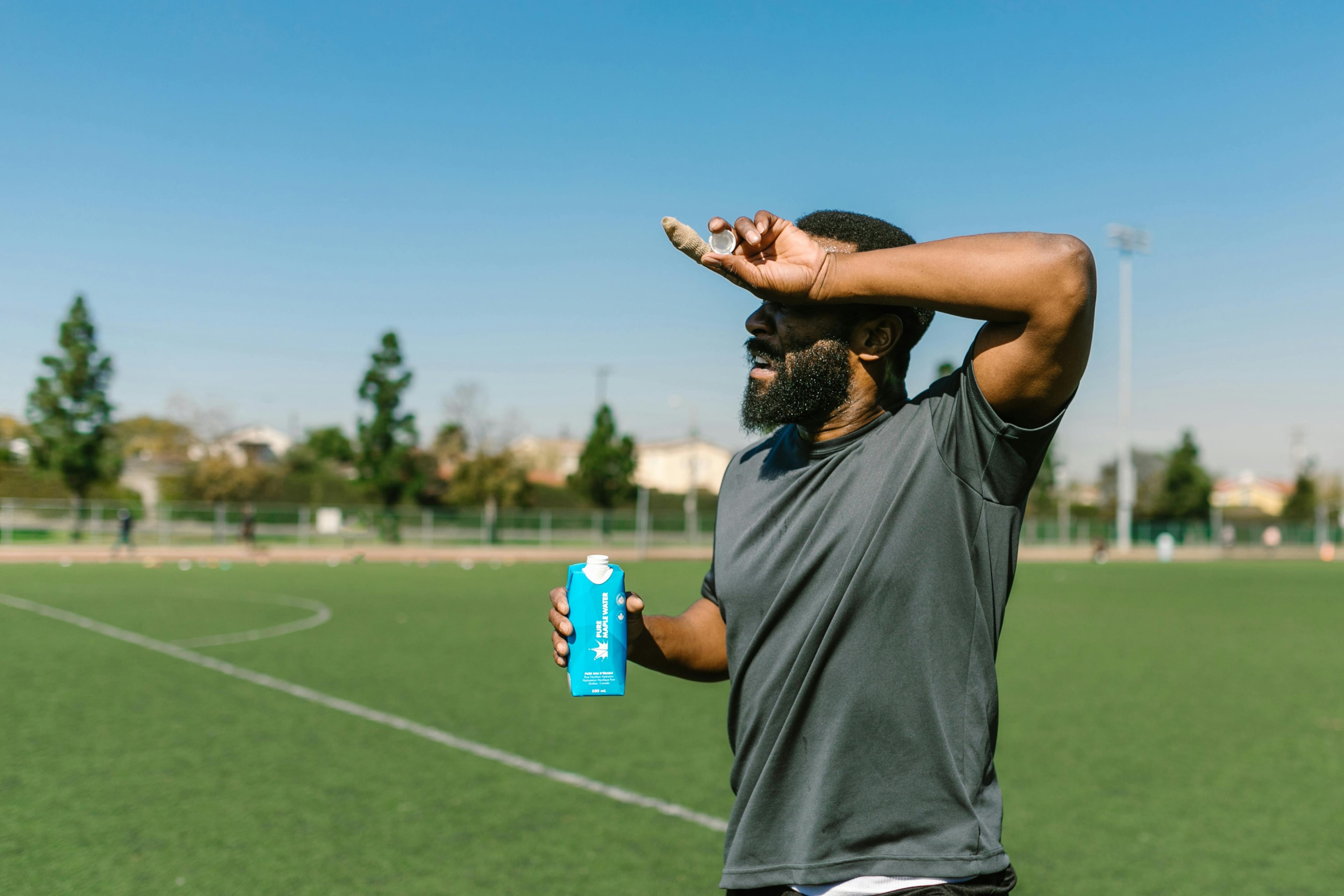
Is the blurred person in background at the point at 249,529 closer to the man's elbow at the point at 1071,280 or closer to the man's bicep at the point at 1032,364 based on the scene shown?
the man's bicep at the point at 1032,364

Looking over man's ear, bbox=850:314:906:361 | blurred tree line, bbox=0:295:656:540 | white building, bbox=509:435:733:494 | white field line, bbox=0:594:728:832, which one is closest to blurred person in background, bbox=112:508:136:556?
blurred tree line, bbox=0:295:656:540

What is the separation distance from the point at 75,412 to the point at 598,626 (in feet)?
164

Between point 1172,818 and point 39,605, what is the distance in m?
17.8

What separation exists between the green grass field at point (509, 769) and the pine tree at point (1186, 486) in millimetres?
64052

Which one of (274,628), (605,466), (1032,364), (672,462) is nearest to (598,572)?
(1032,364)

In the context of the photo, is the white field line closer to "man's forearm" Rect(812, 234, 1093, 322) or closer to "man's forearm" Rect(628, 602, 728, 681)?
"man's forearm" Rect(628, 602, 728, 681)

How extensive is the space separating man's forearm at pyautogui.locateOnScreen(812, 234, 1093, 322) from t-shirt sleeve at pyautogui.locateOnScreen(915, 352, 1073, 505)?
17 cm

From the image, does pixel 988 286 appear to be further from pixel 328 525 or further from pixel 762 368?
pixel 328 525

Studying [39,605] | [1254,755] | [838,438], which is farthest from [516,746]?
[39,605]

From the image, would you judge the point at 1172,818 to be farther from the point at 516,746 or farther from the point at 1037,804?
the point at 516,746

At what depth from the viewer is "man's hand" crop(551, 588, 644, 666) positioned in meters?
2.37

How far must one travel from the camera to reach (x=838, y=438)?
219 centimetres

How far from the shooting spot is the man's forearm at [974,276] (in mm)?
1849

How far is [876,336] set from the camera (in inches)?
85.2
